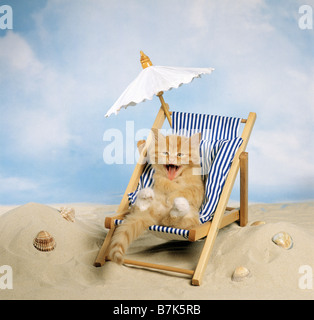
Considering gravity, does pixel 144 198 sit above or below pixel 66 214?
above

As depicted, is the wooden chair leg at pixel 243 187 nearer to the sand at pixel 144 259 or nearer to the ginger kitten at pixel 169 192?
the sand at pixel 144 259

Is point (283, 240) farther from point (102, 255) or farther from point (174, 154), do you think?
point (102, 255)

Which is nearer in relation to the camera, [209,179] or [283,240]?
[283,240]

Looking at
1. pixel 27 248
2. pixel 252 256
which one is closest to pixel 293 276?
pixel 252 256

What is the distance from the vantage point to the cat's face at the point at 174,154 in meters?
3.87

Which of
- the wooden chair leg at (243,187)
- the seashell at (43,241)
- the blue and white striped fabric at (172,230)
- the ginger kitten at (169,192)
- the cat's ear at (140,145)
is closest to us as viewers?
the blue and white striped fabric at (172,230)

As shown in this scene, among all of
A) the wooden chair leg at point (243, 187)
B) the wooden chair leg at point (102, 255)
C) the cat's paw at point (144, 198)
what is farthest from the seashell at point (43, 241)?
the wooden chair leg at point (243, 187)

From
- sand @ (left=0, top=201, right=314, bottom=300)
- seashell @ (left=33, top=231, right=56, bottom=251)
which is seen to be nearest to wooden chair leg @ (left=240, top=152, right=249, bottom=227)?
sand @ (left=0, top=201, right=314, bottom=300)

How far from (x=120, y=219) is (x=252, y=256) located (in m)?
1.04

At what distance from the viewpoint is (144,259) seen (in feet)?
13.7

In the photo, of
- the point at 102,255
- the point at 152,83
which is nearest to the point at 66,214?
the point at 102,255

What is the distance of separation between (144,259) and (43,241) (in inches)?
33.0

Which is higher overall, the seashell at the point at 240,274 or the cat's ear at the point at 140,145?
the cat's ear at the point at 140,145

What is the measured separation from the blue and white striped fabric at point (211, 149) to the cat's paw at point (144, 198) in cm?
30
